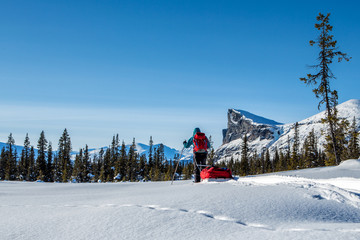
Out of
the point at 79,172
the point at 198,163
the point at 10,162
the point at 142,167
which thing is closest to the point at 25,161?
the point at 10,162

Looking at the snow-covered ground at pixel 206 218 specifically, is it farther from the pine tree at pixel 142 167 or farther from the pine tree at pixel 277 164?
the pine tree at pixel 277 164

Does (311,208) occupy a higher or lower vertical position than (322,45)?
lower

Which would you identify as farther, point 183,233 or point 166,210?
point 166,210

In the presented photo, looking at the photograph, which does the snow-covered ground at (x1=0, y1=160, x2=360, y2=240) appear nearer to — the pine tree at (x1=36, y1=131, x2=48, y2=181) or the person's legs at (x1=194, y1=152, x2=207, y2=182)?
the person's legs at (x1=194, y1=152, x2=207, y2=182)

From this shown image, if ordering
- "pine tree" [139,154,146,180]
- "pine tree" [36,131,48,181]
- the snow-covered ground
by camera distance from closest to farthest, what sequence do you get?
the snow-covered ground
"pine tree" [36,131,48,181]
"pine tree" [139,154,146,180]

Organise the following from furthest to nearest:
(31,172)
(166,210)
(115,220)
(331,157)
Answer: (31,172), (331,157), (166,210), (115,220)

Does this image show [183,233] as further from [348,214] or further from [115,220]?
[348,214]

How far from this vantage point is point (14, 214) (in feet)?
16.1

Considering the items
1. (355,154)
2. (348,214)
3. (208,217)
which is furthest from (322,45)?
(355,154)

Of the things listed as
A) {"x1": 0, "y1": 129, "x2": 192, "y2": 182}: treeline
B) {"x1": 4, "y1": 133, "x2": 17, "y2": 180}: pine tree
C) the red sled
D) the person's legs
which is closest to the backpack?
the person's legs

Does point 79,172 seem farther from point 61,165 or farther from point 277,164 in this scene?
point 277,164

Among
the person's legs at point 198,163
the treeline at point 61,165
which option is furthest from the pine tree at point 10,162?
the person's legs at point 198,163

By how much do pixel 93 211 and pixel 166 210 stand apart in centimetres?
127

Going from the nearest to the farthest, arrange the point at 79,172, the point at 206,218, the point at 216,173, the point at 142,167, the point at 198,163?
the point at 206,218
the point at 216,173
the point at 198,163
the point at 79,172
the point at 142,167
